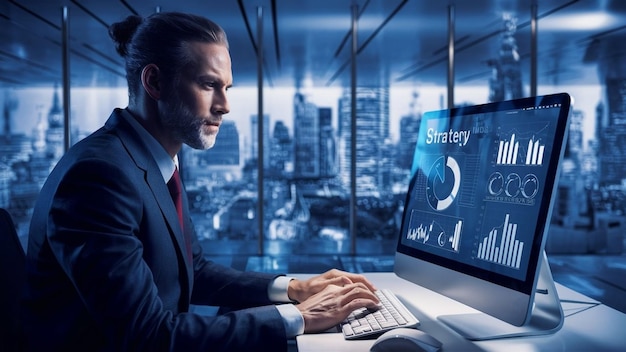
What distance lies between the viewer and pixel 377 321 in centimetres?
126

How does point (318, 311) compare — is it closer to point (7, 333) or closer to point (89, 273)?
point (89, 273)

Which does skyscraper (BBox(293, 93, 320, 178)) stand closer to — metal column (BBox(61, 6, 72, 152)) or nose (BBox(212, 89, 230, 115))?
metal column (BBox(61, 6, 72, 152))

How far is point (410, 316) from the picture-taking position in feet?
4.19

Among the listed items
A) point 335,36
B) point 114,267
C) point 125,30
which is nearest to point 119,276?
point 114,267

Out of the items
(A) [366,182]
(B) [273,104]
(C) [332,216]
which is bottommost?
(C) [332,216]

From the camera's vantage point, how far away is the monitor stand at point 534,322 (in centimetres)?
122

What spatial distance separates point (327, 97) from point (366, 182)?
3.33ft

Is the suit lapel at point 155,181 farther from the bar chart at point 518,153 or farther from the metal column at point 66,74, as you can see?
the metal column at point 66,74

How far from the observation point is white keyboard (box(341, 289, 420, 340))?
1206mm

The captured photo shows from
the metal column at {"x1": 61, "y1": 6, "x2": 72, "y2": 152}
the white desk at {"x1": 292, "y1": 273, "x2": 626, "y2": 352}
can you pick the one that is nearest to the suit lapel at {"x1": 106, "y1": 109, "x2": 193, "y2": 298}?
the white desk at {"x1": 292, "y1": 273, "x2": 626, "y2": 352}

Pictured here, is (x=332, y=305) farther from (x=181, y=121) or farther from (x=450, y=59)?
(x=450, y=59)

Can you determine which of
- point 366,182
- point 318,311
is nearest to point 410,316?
point 318,311

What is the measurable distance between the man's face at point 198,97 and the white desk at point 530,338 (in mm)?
605

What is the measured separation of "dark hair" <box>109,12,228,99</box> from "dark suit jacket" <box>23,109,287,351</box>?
179 millimetres
